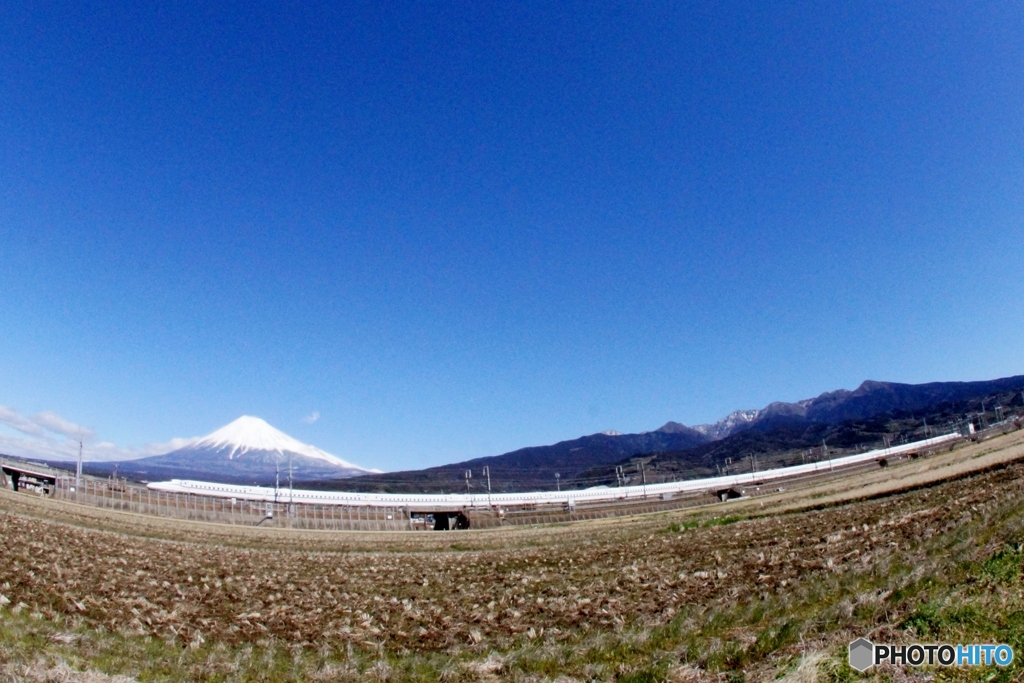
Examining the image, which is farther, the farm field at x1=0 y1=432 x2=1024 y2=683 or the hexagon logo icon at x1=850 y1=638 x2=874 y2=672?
the farm field at x1=0 y1=432 x2=1024 y2=683

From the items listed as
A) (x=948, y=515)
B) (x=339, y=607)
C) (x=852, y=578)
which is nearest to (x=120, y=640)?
(x=339, y=607)

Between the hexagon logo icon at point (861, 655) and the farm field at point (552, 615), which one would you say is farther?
the farm field at point (552, 615)

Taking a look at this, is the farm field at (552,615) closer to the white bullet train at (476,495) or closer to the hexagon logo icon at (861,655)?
the hexagon logo icon at (861,655)

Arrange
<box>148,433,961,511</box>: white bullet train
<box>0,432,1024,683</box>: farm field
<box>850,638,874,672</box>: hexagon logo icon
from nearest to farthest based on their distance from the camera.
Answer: <box>850,638,874,672</box>: hexagon logo icon → <box>0,432,1024,683</box>: farm field → <box>148,433,961,511</box>: white bullet train

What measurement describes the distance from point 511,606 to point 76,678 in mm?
8173

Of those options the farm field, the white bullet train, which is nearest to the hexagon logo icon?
the farm field

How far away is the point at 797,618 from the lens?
8.20 m

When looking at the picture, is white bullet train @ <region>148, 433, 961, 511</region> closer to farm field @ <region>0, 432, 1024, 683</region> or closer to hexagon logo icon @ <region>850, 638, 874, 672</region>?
farm field @ <region>0, 432, 1024, 683</region>

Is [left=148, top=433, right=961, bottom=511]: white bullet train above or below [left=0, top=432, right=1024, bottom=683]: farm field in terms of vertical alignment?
below

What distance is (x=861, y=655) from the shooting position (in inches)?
242

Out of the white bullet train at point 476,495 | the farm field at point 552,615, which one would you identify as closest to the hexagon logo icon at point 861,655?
the farm field at point 552,615

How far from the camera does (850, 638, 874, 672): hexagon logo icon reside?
591 cm

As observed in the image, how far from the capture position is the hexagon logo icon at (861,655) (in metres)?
5.91

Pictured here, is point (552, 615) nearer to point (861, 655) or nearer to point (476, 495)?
point (861, 655)
